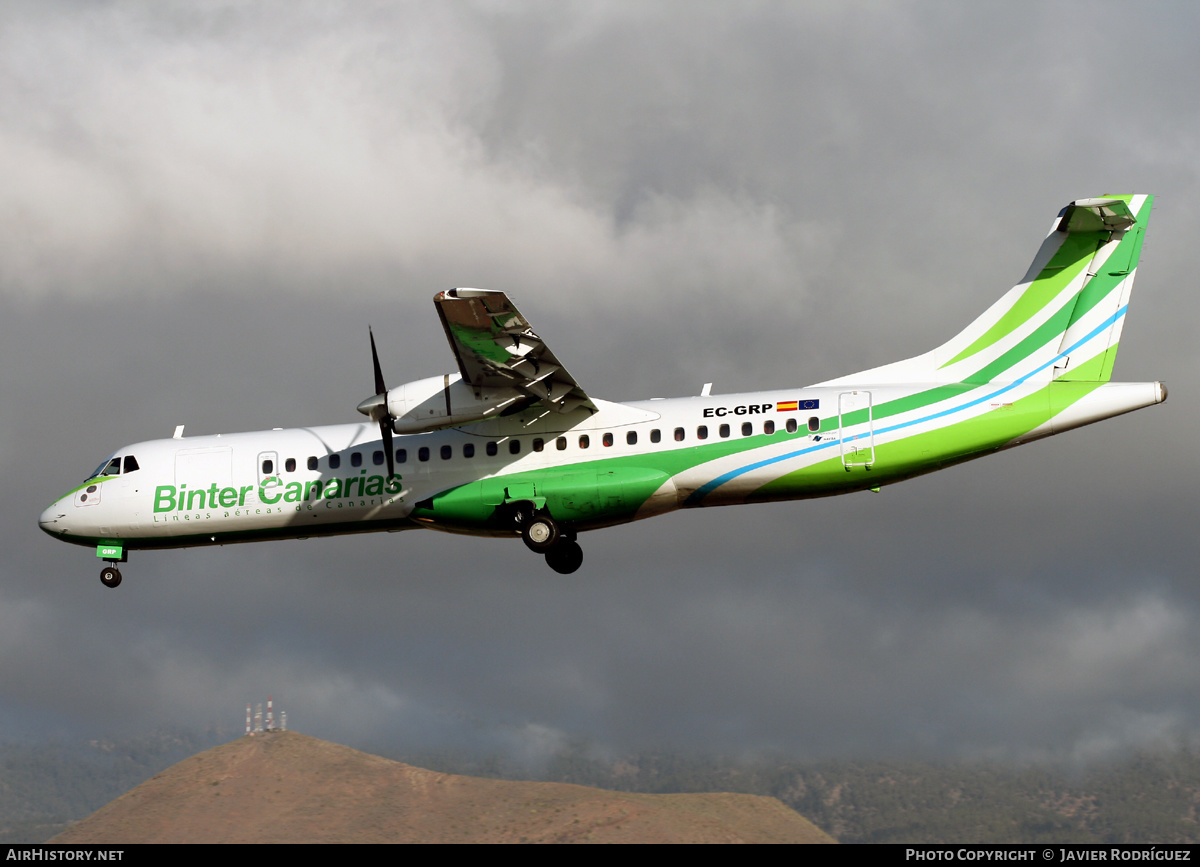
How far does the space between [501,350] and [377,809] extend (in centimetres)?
9566

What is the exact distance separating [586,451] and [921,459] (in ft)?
A: 22.6

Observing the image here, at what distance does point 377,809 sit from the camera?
11075 cm

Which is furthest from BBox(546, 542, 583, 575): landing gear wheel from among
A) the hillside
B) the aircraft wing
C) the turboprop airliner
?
the hillside

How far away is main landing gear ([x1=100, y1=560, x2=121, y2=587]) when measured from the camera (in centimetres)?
2809

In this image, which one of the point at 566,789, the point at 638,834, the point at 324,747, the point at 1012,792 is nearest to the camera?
the point at 638,834

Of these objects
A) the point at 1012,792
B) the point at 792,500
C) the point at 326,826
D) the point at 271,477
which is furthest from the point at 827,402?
the point at 1012,792

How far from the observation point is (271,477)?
27156mm

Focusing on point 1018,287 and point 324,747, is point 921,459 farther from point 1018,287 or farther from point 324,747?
point 324,747

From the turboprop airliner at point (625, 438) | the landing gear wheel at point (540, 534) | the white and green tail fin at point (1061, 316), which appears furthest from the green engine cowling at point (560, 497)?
the white and green tail fin at point (1061, 316)

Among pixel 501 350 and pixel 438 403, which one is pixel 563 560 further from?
pixel 501 350

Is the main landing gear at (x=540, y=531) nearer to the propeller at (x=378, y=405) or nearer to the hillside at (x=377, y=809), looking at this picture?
the propeller at (x=378, y=405)

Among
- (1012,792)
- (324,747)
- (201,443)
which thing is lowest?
(1012,792)

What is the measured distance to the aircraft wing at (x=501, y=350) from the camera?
2224cm

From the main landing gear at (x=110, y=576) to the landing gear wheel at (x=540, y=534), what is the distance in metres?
10.0
